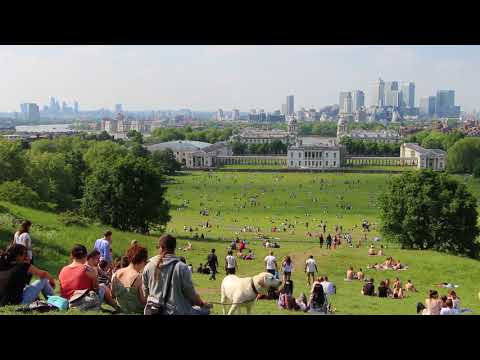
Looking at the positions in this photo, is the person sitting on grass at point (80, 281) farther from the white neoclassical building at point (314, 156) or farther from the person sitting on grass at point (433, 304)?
the white neoclassical building at point (314, 156)

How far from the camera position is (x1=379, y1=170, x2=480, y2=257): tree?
25688 millimetres

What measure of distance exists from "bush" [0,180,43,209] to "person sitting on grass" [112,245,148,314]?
21.3 meters

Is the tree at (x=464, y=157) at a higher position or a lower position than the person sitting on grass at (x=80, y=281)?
lower

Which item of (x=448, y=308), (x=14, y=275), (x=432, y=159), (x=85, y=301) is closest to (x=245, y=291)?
(x=85, y=301)

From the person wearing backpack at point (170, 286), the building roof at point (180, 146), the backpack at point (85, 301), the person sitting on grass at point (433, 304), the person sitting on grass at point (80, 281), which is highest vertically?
the person wearing backpack at point (170, 286)

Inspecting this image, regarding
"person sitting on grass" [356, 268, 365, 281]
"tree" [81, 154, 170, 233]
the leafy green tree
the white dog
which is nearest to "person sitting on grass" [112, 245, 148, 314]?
the white dog

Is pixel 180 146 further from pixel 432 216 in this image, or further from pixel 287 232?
pixel 432 216

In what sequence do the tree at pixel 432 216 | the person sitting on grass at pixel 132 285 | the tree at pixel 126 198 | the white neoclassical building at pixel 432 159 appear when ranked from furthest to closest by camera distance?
1. the white neoclassical building at pixel 432 159
2. the tree at pixel 126 198
3. the tree at pixel 432 216
4. the person sitting on grass at pixel 132 285

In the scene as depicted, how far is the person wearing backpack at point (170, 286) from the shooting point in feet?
17.1

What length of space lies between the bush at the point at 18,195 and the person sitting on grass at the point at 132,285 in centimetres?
2126

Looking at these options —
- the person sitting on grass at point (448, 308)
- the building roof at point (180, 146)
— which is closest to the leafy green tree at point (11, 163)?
the person sitting on grass at point (448, 308)
